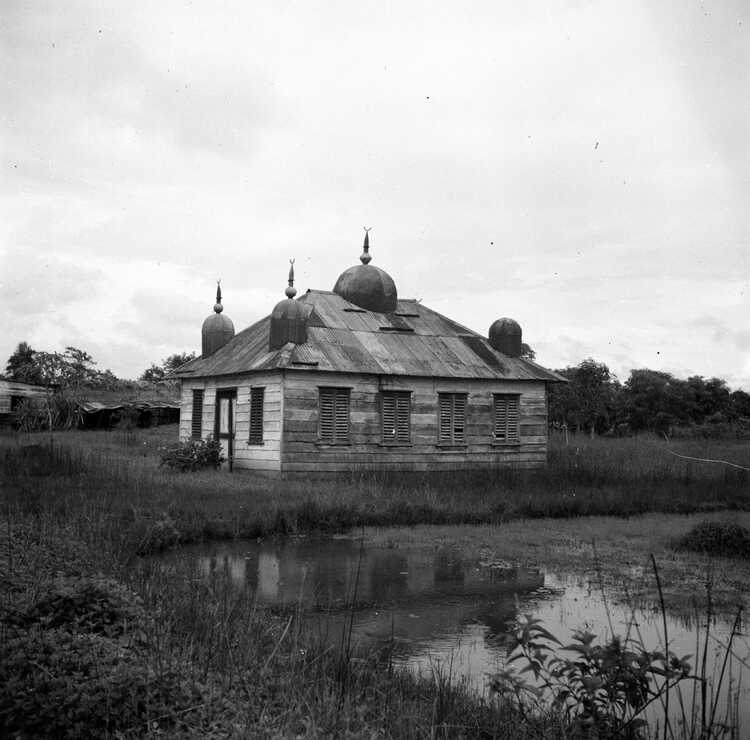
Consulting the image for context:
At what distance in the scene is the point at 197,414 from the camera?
2675cm

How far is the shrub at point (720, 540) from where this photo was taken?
12719mm

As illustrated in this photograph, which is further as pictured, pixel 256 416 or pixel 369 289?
pixel 369 289

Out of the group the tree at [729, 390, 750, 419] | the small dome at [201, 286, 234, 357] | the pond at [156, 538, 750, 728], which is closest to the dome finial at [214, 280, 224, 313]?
the small dome at [201, 286, 234, 357]

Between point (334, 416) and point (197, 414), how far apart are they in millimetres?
6183

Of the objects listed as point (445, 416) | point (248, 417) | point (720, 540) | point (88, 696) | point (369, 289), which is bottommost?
point (720, 540)

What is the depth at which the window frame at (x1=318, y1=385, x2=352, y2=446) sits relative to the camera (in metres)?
22.4

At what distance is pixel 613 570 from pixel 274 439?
39.2 feet

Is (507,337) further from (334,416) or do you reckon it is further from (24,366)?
(24,366)

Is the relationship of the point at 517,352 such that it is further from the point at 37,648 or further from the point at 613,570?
the point at 37,648

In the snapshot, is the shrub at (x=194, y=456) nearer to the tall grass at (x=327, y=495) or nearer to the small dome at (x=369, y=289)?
the tall grass at (x=327, y=495)

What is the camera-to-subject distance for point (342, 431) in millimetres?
22656

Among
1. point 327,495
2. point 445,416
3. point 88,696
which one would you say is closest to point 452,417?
point 445,416

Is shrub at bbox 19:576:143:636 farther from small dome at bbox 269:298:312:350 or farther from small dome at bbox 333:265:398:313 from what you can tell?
small dome at bbox 333:265:398:313

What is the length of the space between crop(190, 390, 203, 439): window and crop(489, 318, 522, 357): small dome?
953cm
